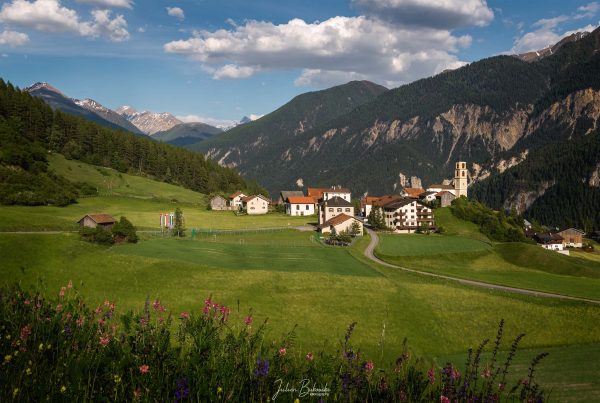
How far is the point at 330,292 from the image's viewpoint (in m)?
50.1

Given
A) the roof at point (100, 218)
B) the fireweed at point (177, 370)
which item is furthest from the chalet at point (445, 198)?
the fireweed at point (177, 370)

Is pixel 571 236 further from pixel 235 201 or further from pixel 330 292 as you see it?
pixel 330 292

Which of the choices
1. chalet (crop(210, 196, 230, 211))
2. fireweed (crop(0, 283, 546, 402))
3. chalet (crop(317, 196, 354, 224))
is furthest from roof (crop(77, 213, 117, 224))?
fireweed (crop(0, 283, 546, 402))

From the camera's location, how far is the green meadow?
3762 cm

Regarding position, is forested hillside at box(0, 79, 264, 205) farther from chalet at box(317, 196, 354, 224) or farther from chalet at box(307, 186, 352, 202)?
chalet at box(317, 196, 354, 224)

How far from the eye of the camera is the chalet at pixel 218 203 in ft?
Answer: 506

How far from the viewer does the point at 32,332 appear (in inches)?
354

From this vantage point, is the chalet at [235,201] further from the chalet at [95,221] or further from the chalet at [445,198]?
the chalet at [95,221]

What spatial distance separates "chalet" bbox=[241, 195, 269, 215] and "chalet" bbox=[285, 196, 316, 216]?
323 inches

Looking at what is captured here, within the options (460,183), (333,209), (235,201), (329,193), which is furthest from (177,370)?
(460,183)

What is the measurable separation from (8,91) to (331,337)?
168931mm

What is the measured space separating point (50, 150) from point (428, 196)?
467 ft

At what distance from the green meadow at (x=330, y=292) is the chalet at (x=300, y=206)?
6318 cm

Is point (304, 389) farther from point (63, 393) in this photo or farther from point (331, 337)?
point (331, 337)
